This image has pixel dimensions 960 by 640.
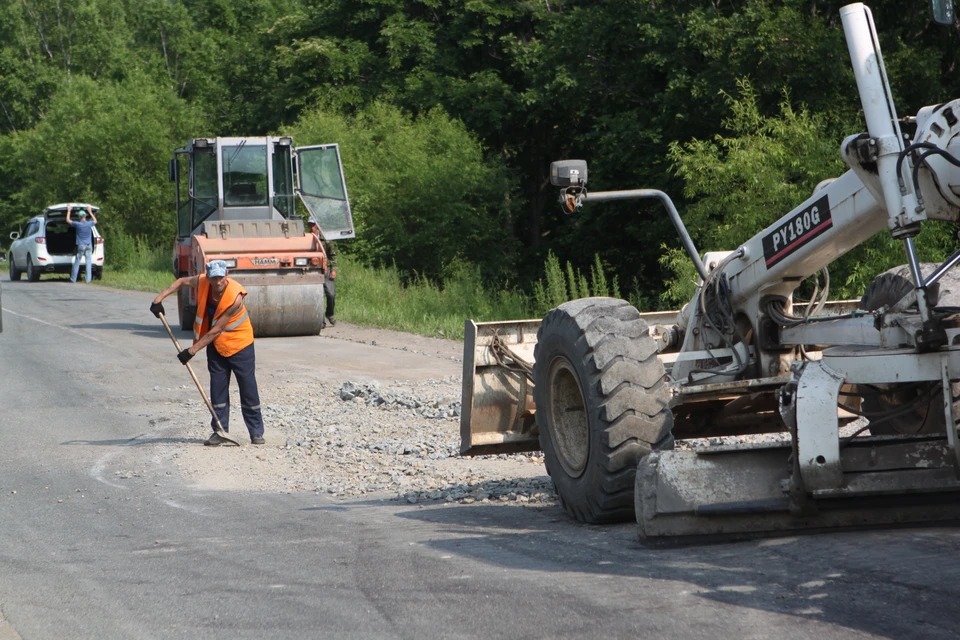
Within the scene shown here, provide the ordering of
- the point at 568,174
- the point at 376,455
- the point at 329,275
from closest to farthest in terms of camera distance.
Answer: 1. the point at 568,174
2. the point at 376,455
3. the point at 329,275

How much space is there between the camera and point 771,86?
25078 millimetres

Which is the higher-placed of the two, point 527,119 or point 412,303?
point 527,119

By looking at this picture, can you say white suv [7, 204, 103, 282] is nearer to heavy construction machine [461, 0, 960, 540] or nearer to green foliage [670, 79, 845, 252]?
green foliage [670, 79, 845, 252]

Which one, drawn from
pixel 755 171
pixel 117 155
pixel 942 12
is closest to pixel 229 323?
pixel 942 12

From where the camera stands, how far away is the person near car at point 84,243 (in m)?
34.1

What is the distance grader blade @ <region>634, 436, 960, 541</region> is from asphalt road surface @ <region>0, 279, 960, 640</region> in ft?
0.44

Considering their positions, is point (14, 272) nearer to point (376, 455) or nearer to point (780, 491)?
point (376, 455)

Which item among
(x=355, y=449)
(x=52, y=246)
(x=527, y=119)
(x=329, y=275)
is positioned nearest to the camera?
(x=355, y=449)

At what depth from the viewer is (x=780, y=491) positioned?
18.2 ft

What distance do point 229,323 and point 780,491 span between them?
21.0ft

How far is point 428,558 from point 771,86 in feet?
68.6

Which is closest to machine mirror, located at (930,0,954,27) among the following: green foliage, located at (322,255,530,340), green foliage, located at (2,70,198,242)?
green foliage, located at (322,255,530,340)

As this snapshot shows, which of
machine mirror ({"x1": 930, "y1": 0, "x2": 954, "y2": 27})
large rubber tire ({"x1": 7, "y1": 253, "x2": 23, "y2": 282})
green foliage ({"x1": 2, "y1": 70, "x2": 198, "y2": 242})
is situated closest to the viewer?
machine mirror ({"x1": 930, "y1": 0, "x2": 954, "y2": 27})

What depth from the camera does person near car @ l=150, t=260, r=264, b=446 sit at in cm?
1069
